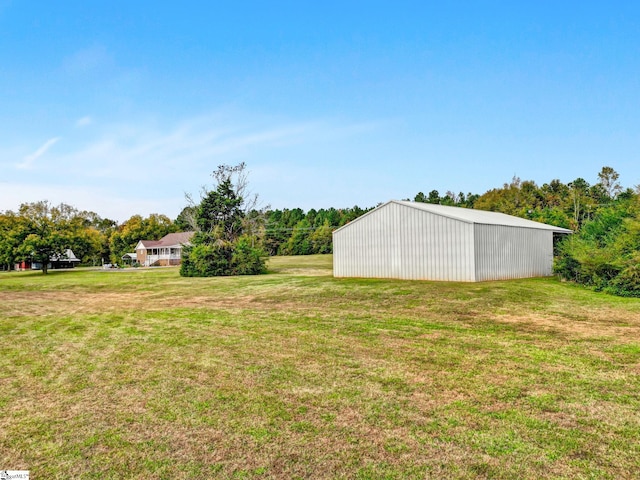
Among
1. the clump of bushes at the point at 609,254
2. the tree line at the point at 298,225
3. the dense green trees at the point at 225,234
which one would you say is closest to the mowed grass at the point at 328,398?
the clump of bushes at the point at 609,254

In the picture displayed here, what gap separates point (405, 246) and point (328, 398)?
16.3 meters

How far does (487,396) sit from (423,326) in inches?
181

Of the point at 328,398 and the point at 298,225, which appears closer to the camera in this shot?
the point at 328,398

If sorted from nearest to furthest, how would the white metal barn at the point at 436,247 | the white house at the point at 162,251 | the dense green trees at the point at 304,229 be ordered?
the white metal barn at the point at 436,247 < the white house at the point at 162,251 < the dense green trees at the point at 304,229

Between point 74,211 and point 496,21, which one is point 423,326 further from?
point 74,211

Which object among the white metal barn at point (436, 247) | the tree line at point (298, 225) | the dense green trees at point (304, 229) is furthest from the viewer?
the dense green trees at point (304, 229)

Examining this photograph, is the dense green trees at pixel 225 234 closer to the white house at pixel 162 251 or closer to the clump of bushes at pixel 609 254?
the clump of bushes at pixel 609 254

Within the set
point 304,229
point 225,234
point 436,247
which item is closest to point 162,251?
point 304,229

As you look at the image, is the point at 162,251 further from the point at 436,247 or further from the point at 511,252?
A: the point at 511,252

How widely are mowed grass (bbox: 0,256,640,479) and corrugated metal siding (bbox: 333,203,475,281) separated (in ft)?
26.9

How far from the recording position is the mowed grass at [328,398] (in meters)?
3.30

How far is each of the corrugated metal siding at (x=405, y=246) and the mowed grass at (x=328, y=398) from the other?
8.20 metres

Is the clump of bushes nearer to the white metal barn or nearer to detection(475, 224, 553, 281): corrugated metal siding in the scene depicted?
detection(475, 224, 553, 281): corrugated metal siding

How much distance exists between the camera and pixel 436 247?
63.0ft
